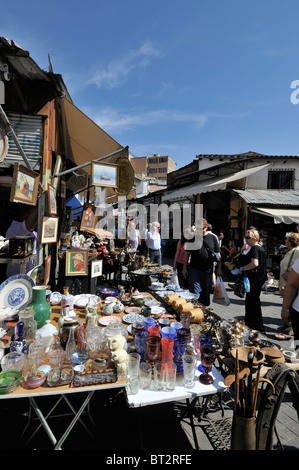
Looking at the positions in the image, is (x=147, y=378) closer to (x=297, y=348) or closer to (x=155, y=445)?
(x=155, y=445)

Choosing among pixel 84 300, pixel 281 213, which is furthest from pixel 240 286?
pixel 281 213

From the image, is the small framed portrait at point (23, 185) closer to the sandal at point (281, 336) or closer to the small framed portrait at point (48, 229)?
the small framed portrait at point (48, 229)

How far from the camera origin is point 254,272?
12.7 feet

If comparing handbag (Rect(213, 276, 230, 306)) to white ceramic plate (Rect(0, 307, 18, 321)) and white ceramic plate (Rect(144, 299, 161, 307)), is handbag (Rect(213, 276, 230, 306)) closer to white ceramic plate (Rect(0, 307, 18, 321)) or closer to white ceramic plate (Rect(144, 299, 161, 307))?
white ceramic plate (Rect(144, 299, 161, 307))

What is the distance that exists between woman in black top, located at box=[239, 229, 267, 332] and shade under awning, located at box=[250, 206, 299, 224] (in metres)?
5.51

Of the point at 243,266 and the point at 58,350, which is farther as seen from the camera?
the point at 243,266

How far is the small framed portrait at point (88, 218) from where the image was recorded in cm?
538

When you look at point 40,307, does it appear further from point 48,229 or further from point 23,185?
point 48,229

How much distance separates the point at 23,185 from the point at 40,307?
1615mm

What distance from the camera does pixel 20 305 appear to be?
2.68 meters

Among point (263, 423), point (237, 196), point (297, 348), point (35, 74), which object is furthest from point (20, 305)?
point (237, 196)

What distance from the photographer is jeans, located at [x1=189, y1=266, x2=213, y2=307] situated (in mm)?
4332

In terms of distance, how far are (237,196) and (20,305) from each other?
10468 millimetres

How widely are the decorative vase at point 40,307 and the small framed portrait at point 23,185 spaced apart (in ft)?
3.89
